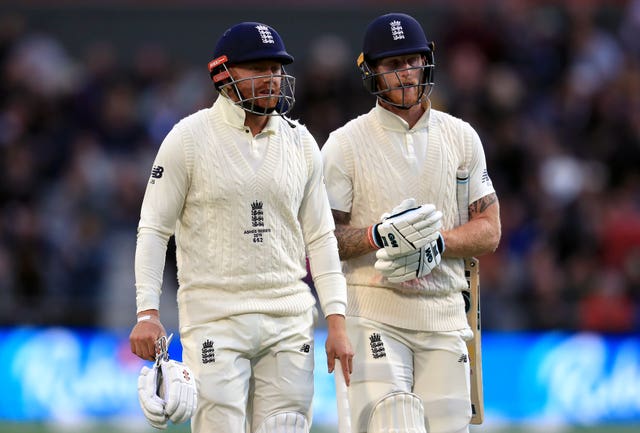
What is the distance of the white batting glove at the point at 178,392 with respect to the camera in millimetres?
5527

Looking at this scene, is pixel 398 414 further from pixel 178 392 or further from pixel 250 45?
pixel 250 45

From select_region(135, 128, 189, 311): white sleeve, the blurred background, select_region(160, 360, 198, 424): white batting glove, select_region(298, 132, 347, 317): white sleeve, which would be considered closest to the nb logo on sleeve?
select_region(135, 128, 189, 311): white sleeve

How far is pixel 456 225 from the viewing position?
671cm

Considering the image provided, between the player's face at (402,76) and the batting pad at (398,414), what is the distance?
1.40 metres

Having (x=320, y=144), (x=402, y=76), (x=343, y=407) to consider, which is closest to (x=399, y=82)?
(x=402, y=76)

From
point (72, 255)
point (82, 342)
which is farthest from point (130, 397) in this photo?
point (72, 255)

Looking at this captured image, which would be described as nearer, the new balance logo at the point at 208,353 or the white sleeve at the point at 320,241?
the new balance logo at the point at 208,353

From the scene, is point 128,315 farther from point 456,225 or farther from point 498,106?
point 456,225

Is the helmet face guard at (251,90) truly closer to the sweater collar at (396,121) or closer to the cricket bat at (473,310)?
the sweater collar at (396,121)

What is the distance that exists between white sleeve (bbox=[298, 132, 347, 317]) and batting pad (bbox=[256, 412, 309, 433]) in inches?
20.6

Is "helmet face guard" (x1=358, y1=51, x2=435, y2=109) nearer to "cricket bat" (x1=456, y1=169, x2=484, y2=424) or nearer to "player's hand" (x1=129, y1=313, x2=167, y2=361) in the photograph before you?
"cricket bat" (x1=456, y1=169, x2=484, y2=424)

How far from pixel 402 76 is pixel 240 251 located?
1.25m

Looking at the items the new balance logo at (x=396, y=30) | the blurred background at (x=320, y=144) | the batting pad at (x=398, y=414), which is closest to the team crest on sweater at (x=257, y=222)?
the batting pad at (x=398, y=414)

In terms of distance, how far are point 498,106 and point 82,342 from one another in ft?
15.8
